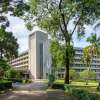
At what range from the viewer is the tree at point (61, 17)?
38750 mm

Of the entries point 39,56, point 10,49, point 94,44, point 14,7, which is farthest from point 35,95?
point 39,56

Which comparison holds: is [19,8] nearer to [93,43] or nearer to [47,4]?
[47,4]

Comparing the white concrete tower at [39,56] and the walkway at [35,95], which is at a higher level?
the white concrete tower at [39,56]

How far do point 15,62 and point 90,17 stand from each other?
158 m

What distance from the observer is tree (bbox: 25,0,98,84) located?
38750 millimetres

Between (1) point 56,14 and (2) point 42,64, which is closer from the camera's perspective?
(1) point 56,14

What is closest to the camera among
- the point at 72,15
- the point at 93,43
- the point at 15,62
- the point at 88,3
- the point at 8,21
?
the point at 8,21

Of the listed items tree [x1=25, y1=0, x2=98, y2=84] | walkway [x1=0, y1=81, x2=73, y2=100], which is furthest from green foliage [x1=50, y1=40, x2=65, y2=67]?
walkway [x1=0, y1=81, x2=73, y2=100]

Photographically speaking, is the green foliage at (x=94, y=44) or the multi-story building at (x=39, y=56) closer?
the green foliage at (x=94, y=44)

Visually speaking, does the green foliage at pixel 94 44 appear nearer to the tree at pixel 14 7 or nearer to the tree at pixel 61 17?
the tree at pixel 61 17

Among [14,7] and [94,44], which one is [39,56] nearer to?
[94,44]

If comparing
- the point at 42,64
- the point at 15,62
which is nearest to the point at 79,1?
the point at 42,64

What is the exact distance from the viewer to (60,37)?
41.4 metres

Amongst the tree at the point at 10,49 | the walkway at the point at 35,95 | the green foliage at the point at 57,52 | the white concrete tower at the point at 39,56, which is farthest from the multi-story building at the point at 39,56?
the walkway at the point at 35,95
